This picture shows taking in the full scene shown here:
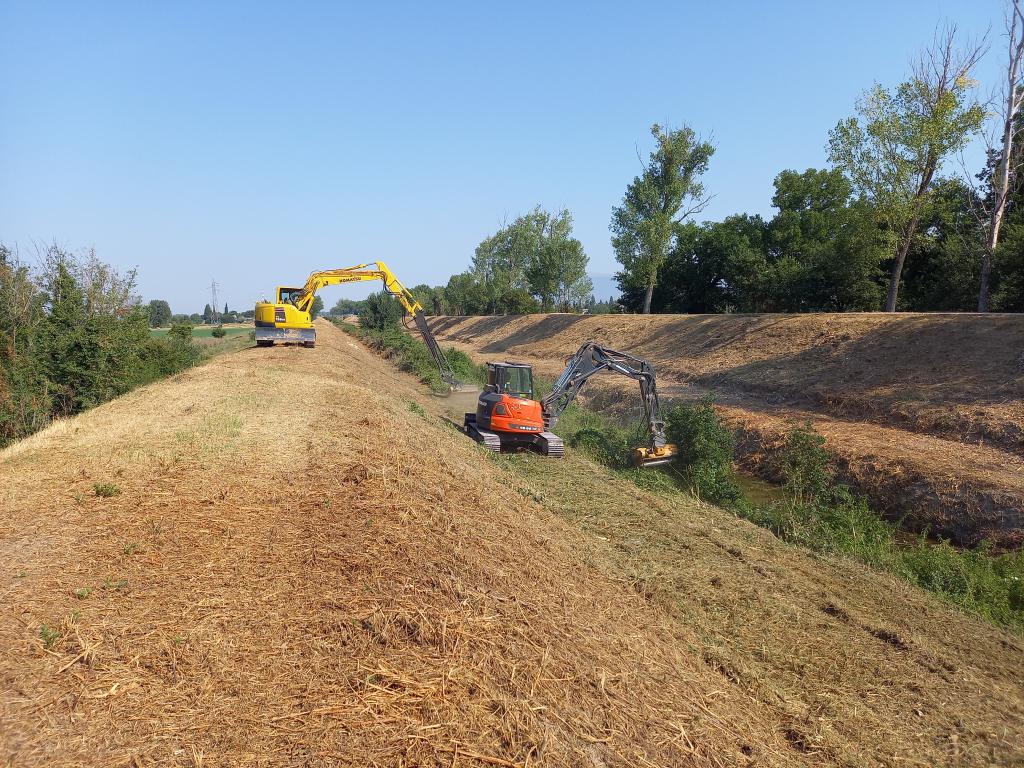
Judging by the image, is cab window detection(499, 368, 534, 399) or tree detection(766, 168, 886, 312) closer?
cab window detection(499, 368, 534, 399)

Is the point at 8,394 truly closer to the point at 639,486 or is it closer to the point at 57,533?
the point at 57,533

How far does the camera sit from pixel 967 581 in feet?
29.8

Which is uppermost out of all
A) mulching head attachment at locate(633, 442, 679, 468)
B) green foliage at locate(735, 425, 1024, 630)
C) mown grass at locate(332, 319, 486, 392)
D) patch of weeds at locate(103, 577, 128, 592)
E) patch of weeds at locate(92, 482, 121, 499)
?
mown grass at locate(332, 319, 486, 392)

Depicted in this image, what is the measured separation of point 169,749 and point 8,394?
1903 cm

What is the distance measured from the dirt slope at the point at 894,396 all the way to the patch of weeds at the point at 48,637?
45.8ft

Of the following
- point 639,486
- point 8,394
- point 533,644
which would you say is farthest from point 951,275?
point 8,394

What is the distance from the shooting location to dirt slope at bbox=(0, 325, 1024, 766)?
4043 millimetres

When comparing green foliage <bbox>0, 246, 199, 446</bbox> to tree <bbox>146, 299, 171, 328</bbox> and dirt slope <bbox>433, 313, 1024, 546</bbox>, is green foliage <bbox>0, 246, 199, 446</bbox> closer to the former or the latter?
dirt slope <bbox>433, 313, 1024, 546</bbox>

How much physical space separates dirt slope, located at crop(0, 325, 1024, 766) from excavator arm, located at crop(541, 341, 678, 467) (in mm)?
5036

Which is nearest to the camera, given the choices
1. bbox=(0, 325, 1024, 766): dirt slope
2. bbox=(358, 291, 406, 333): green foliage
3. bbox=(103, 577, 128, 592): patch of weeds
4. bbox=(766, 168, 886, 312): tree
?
bbox=(0, 325, 1024, 766): dirt slope

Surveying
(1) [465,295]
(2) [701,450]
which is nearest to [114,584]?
(2) [701,450]

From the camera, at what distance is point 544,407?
631 inches

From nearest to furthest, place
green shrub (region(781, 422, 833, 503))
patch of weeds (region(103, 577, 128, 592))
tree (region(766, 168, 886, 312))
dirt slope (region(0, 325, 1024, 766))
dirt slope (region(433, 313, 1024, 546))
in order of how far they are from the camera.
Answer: dirt slope (region(0, 325, 1024, 766))
patch of weeds (region(103, 577, 128, 592))
dirt slope (region(433, 313, 1024, 546))
green shrub (region(781, 422, 833, 503))
tree (region(766, 168, 886, 312))

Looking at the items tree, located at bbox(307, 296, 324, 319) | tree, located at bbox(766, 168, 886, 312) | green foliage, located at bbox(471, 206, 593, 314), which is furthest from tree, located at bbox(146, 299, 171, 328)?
tree, located at bbox(766, 168, 886, 312)
